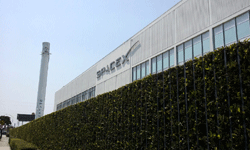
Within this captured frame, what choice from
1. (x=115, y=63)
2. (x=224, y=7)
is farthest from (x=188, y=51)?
(x=115, y=63)

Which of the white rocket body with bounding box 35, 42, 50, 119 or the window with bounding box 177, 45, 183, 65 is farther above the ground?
the white rocket body with bounding box 35, 42, 50, 119

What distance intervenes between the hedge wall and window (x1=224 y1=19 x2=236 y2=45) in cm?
1116

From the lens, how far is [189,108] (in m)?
4.81

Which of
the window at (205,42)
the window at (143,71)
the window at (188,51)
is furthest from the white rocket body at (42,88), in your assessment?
the window at (205,42)

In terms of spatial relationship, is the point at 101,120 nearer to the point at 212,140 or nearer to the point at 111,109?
the point at 111,109

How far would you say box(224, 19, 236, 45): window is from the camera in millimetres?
15645

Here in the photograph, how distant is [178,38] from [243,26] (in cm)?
537

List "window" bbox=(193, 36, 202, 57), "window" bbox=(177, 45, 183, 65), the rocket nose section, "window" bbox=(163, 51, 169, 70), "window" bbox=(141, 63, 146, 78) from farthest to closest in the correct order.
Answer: the rocket nose section, "window" bbox=(141, 63, 146, 78), "window" bbox=(163, 51, 169, 70), "window" bbox=(177, 45, 183, 65), "window" bbox=(193, 36, 202, 57)

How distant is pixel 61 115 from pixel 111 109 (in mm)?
7310

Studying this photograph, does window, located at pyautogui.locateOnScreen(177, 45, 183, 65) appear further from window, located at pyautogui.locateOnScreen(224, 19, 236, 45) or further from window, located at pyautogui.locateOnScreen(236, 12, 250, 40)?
window, located at pyautogui.locateOnScreen(236, 12, 250, 40)

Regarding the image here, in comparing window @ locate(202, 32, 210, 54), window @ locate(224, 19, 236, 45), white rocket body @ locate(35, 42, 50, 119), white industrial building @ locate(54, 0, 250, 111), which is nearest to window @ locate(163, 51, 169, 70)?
white industrial building @ locate(54, 0, 250, 111)

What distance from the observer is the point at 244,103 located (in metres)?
3.90

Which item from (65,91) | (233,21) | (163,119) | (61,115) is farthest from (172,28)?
(65,91)

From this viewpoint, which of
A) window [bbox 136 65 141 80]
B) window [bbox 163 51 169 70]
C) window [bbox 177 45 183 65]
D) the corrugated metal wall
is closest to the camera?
the corrugated metal wall
